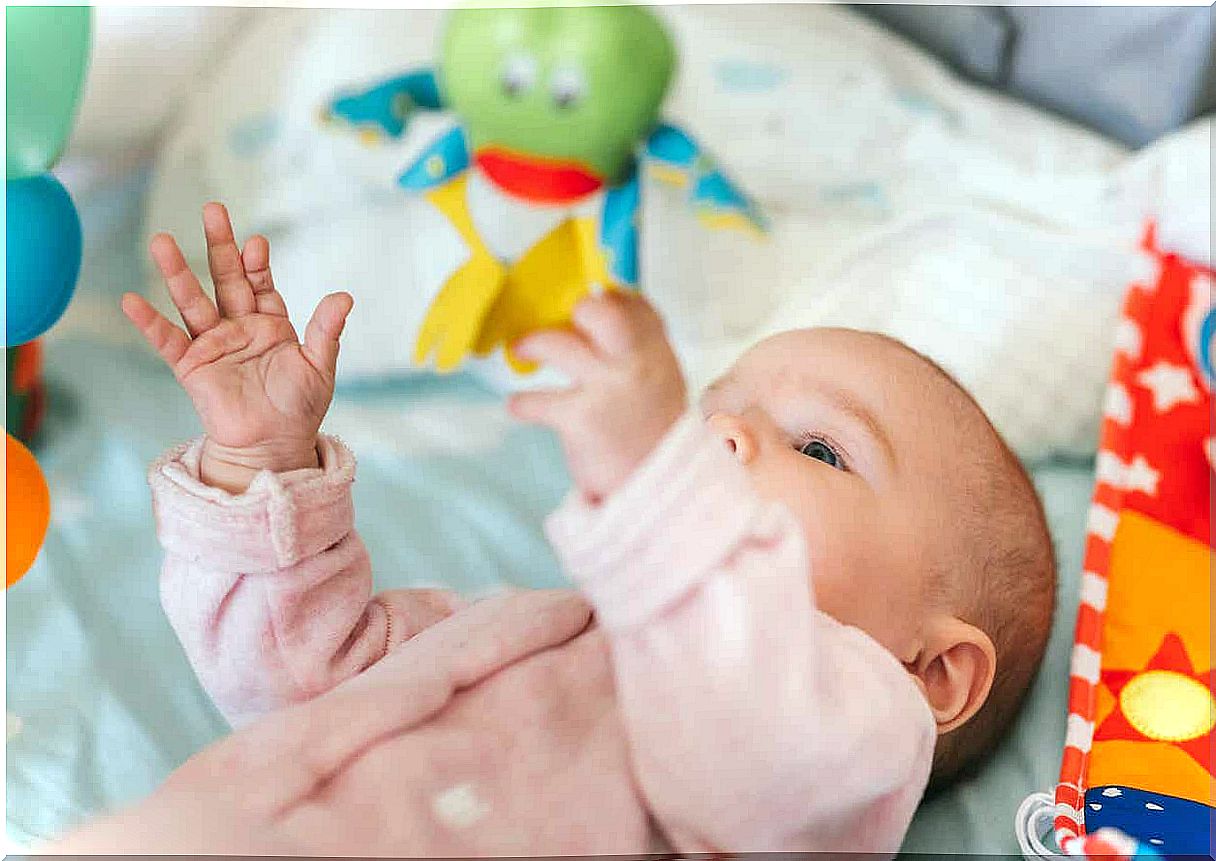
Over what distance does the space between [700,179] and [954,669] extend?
448 mm

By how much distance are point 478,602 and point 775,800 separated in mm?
199

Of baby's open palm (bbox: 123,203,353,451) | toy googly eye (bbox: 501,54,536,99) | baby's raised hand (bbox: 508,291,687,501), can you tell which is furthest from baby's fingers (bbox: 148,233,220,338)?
toy googly eye (bbox: 501,54,536,99)

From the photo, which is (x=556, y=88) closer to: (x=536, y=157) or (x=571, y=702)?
(x=536, y=157)

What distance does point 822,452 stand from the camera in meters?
0.64

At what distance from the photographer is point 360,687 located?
1.85 ft

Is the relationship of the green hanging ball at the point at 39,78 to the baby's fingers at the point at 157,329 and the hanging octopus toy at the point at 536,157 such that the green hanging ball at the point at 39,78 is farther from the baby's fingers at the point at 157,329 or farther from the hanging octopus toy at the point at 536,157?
the hanging octopus toy at the point at 536,157

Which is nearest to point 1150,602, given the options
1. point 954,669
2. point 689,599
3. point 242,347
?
point 954,669

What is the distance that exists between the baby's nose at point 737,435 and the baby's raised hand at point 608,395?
12 centimetres

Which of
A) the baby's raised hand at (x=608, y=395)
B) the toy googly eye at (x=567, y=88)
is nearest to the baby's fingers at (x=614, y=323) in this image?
the baby's raised hand at (x=608, y=395)

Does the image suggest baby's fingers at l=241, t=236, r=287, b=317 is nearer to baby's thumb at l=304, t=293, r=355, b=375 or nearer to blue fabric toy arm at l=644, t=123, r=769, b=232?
baby's thumb at l=304, t=293, r=355, b=375

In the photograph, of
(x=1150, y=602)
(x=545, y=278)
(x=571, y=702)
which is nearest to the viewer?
(x=571, y=702)

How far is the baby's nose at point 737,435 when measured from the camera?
0.61 m

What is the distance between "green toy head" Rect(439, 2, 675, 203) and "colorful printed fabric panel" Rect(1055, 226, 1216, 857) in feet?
1.28

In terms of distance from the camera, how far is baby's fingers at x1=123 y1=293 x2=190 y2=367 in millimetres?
603
